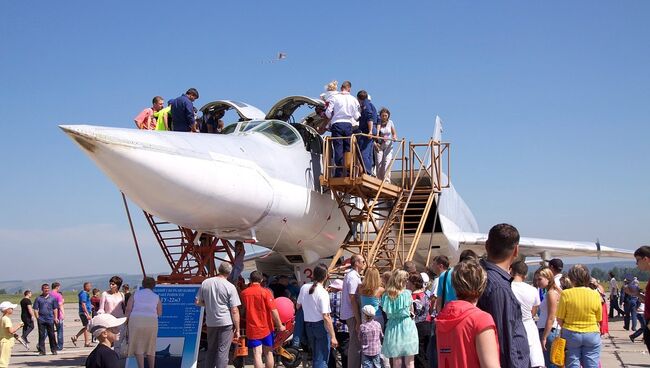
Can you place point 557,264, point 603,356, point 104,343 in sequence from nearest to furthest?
point 104,343 < point 557,264 < point 603,356

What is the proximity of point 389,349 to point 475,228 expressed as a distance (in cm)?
1543

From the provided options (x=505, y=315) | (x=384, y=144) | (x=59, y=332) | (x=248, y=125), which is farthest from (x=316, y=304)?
(x=59, y=332)

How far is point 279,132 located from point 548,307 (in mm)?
5607

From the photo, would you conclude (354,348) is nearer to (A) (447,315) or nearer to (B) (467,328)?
(A) (447,315)

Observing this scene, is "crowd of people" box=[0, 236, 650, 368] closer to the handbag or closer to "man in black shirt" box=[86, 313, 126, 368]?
"man in black shirt" box=[86, 313, 126, 368]

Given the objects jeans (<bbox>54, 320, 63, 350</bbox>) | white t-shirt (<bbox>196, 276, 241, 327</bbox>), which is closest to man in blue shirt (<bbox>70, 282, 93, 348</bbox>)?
jeans (<bbox>54, 320, 63, 350</bbox>)

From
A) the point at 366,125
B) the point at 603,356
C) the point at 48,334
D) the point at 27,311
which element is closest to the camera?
the point at 366,125

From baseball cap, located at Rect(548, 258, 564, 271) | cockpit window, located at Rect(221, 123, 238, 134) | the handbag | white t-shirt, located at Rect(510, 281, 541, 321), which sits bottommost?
the handbag

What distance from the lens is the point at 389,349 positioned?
7383 mm

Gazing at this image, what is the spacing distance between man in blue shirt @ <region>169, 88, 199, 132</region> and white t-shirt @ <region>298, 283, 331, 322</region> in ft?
13.7

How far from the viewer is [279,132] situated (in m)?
11.4

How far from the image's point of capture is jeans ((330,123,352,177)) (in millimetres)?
11812

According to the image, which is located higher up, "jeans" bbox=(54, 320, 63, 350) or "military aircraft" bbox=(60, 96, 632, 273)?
"military aircraft" bbox=(60, 96, 632, 273)

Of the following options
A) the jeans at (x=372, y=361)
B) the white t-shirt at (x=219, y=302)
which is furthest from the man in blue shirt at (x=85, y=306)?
the jeans at (x=372, y=361)
